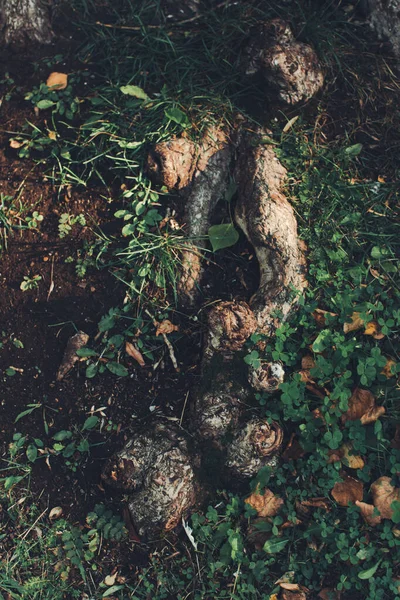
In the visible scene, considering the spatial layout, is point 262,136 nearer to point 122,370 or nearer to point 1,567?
point 122,370

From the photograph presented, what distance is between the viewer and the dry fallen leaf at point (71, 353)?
3529 mm

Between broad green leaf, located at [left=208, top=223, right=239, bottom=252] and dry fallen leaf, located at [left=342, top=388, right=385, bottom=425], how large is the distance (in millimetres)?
1151

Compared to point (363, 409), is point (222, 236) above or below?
above

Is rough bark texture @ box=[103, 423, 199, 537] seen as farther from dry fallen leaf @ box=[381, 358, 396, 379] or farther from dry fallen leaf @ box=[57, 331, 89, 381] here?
dry fallen leaf @ box=[381, 358, 396, 379]

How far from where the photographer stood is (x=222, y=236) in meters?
3.48

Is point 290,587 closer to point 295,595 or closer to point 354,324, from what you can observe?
point 295,595

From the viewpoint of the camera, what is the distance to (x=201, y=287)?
3.56 metres

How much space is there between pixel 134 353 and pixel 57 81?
1.98m

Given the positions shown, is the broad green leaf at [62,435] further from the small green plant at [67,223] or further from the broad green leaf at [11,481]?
the small green plant at [67,223]

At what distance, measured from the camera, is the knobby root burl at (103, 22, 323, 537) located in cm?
313

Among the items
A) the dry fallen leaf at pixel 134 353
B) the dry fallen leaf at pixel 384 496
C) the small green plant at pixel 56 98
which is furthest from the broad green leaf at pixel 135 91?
the dry fallen leaf at pixel 384 496

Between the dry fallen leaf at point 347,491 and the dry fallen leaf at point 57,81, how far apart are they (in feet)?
10.2

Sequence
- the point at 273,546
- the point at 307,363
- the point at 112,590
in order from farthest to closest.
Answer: the point at 307,363 → the point at 112,590 → the point at 273,546

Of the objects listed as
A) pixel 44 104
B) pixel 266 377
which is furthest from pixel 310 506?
pixel 44 104
